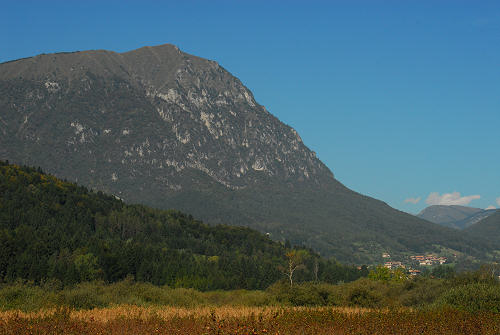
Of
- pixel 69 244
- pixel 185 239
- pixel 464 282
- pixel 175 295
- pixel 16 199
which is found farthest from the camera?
pixel 185 239

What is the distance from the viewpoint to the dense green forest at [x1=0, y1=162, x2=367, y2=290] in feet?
313

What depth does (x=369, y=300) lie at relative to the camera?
4822 centimetres

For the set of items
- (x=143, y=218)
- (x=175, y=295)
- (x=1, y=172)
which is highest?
(x=1, y=172)

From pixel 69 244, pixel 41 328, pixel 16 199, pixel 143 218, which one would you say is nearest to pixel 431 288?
pixel 41 328

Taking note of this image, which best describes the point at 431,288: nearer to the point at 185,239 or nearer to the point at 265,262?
the point at 265,262

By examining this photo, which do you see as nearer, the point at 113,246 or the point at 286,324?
the point at 286,324

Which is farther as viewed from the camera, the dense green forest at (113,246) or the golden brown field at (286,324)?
the dense green forest at (113,246)

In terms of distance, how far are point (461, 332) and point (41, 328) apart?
1746 centimetres

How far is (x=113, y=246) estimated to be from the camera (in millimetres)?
117875

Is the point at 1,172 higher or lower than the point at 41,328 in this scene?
higher

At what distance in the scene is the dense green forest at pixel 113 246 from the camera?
95.3 m

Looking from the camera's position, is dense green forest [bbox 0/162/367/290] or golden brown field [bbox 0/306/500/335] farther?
dense green forest [bbox 0/162/367/290]

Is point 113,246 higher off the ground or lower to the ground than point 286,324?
higher

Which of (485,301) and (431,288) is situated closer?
(485,301)
